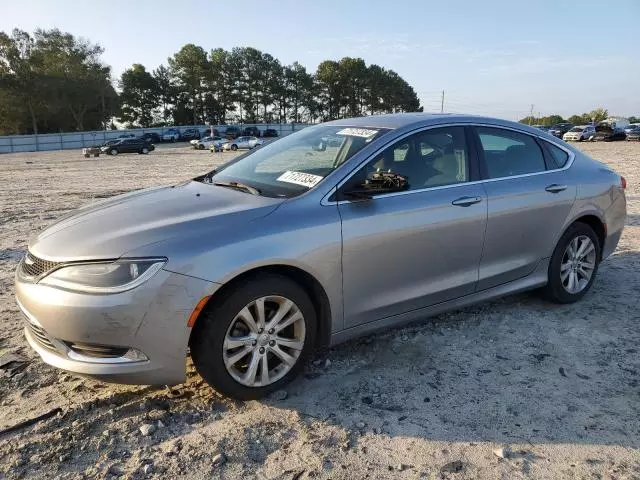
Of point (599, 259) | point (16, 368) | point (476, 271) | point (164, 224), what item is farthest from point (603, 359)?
point (16, 368)

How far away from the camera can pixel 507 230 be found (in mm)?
4074

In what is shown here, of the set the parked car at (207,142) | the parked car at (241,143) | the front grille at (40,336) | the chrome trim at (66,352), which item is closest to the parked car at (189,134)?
the parked car at (207,142)

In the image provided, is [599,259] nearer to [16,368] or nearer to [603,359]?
[603,359]

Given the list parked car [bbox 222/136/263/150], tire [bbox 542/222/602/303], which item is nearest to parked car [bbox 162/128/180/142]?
parked car [bbox 222/136/263/150]

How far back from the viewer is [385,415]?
3.01 m

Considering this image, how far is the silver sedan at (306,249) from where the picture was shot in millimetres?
2758

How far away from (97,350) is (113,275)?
0.42 meters

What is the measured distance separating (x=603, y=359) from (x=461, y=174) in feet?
5.37

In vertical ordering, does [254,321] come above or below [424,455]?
above

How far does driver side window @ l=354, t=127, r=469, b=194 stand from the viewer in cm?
364

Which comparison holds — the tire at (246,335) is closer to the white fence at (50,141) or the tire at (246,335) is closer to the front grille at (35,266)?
the front grille at (35,266)

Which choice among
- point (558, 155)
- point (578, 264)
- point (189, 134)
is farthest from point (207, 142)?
point (578, 264)

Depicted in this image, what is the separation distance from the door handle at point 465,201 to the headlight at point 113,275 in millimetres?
2118

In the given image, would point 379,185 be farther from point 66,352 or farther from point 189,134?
point 189,134
